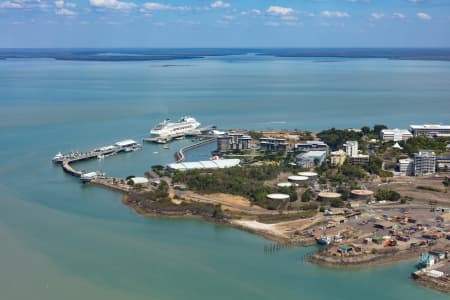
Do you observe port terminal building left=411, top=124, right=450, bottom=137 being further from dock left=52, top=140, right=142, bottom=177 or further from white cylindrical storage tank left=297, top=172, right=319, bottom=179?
dock left=52, top=140, right=142, bottom=177

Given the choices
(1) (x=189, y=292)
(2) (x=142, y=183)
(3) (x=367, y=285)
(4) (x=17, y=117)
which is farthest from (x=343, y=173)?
(4) (x=17, y=117)

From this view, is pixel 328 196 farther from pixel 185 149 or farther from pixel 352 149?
pixel 185 149

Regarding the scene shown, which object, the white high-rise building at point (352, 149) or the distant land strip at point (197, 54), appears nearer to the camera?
the white high-rise building at point (352, 149)

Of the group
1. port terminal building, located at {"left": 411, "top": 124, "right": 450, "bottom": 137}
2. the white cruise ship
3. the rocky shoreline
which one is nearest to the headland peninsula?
the rocky shoreline

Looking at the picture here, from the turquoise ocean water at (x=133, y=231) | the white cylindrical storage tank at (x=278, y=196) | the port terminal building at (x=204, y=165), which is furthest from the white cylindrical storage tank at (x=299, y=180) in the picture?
the turquoise ocean water at (x=133, y=231)

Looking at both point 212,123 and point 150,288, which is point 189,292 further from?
point 212,123

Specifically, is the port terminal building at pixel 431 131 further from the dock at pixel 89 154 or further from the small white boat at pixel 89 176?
the small white boat at pixel 89 176

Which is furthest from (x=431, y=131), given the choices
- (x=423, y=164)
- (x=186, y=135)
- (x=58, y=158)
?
(x=58, y=158)

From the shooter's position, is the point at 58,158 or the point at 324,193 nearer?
the point at 324,193
